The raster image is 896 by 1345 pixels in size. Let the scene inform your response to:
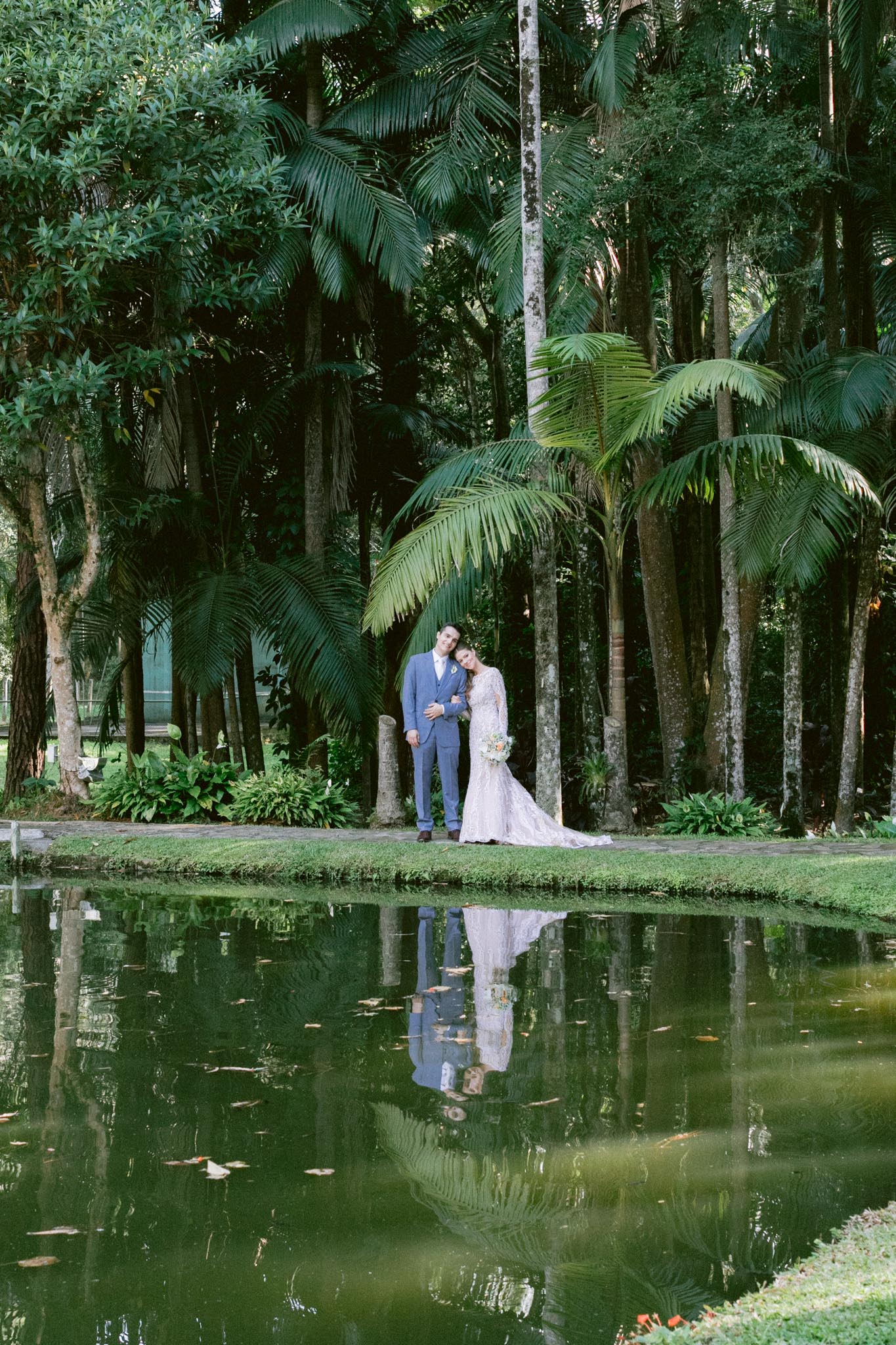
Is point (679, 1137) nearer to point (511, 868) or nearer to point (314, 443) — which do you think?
point (511, 868)

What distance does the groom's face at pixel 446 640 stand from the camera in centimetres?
1024

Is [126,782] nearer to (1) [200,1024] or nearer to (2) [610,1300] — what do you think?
(1) [200,1024]

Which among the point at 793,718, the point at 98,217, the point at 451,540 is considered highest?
the point at 98,217

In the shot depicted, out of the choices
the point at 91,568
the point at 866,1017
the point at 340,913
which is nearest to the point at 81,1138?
the point at 866,1017

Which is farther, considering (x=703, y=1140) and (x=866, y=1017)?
(x=866, y=1017)

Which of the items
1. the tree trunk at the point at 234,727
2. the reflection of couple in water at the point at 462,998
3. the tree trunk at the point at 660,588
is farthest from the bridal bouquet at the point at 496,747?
the tree trunk at the point at 234,727

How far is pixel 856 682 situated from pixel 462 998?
7.67m

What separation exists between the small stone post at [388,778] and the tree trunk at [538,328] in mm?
1506

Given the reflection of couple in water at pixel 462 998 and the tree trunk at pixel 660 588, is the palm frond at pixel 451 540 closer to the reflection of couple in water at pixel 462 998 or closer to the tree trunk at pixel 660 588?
the reflection of couple in water at pixel 462 998

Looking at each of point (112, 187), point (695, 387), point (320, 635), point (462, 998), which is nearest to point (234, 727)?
point (320, 635)

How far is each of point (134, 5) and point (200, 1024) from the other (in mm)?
9276

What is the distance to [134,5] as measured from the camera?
11.0 m

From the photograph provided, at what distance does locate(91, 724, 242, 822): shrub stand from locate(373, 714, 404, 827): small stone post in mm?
1611

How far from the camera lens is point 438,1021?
585 centimetres
